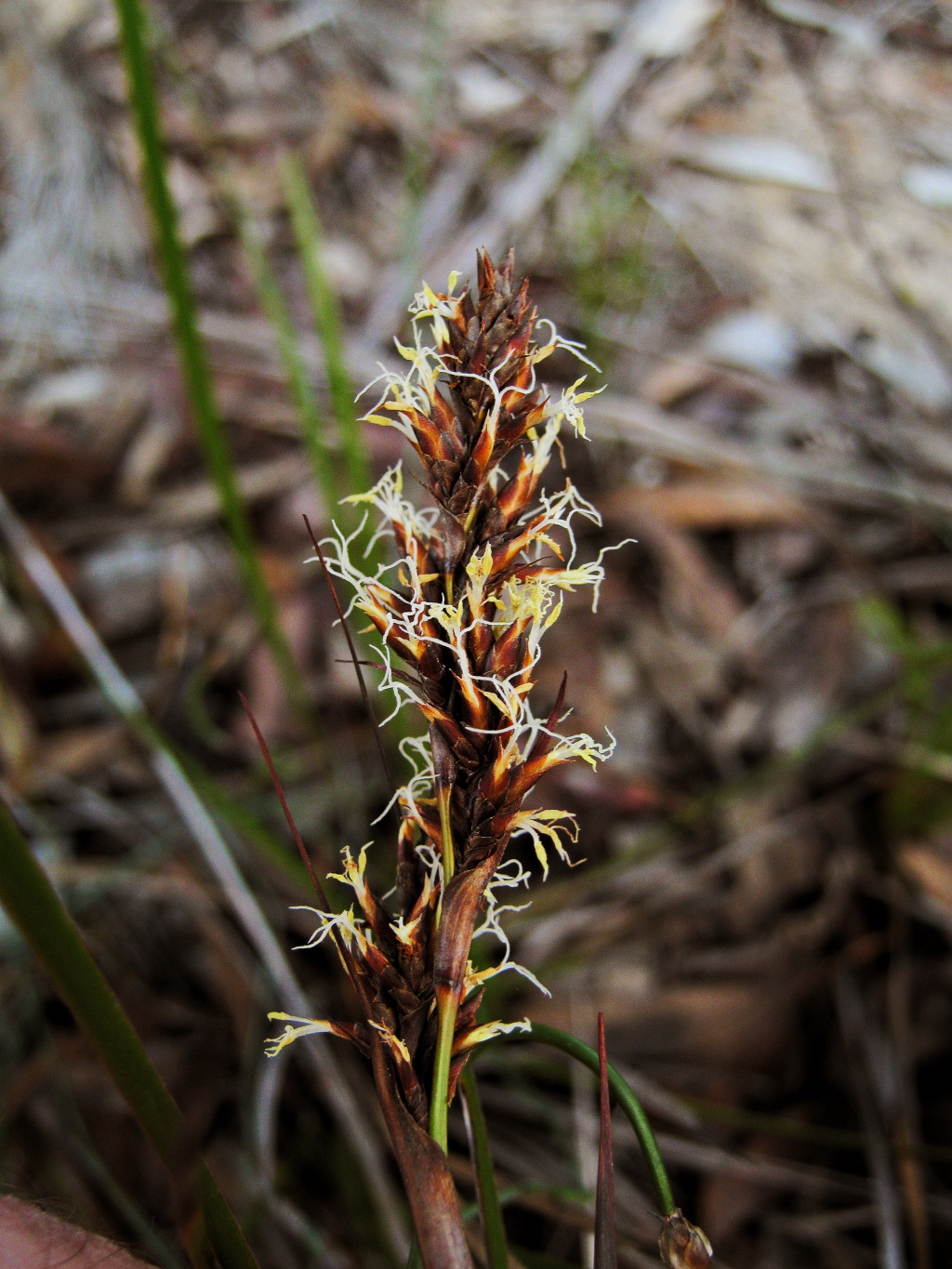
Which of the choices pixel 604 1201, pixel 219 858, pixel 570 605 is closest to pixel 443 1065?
pixel 604 1201

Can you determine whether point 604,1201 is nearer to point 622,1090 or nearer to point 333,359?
point 622,1090

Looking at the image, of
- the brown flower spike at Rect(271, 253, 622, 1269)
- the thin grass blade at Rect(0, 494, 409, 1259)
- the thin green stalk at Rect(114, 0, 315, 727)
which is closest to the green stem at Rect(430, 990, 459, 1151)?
the brown flower spike at Rect(271, 253, 622, 1269)

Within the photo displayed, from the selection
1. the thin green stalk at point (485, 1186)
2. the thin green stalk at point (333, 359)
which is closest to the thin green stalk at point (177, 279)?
the thin green stalk at point (333, 359)

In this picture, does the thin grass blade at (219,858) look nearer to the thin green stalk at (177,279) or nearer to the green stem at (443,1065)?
the thin green stalk at (177,279)

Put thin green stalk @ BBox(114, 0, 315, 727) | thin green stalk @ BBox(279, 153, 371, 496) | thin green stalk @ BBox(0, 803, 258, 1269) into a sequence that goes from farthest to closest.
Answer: thin green stalk @ BBox(279, 153, 371, 496) < thin green stalk @ BBox(114, 0, 315, 727) < thin green stalk @ BBox(0, 803, 258, 1269)

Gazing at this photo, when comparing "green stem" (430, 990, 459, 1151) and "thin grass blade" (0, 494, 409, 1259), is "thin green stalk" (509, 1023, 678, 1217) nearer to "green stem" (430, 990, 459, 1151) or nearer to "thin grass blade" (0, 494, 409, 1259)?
"green stem" (430, 990, 459, 1151)

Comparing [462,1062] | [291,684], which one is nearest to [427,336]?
[291,684]

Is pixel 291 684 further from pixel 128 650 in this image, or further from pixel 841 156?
pixel 841 156
